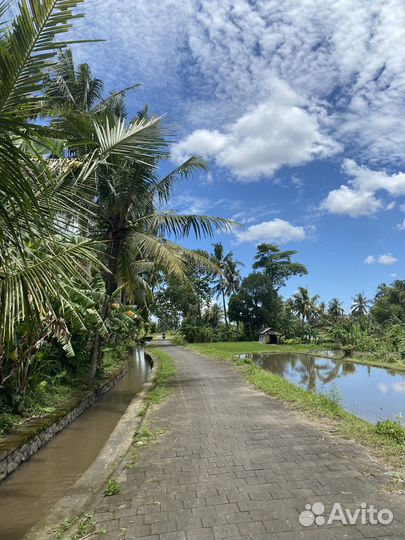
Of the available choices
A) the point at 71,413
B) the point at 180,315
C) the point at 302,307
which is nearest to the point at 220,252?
the point at 180,315

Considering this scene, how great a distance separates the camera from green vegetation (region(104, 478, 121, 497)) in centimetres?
387

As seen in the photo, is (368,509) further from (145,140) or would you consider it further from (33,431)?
(33,431)

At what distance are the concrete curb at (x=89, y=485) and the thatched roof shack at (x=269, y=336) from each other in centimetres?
3676

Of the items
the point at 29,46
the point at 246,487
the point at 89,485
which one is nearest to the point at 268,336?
the point at 89,485

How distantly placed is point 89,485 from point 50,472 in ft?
4.81

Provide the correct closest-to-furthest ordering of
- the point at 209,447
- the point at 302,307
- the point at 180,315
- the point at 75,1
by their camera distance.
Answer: the point at 75,1
the point at 209,447
the point at 180,315
the point at 302,307

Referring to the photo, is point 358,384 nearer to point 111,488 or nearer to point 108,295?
point 108,295

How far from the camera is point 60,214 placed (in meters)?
3.49

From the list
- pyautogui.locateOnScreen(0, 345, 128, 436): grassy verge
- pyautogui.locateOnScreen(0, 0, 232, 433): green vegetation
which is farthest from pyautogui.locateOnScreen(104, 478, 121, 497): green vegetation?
pyautogui.locateOnScreen(0, 345, 128, 436): grassy verge

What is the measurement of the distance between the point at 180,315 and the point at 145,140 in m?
43.0

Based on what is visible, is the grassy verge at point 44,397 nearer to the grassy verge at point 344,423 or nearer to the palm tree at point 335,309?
the grassy verge at point 344,423

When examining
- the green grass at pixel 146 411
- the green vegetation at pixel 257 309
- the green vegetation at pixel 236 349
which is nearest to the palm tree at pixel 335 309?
the green vegetation at pixel 257 309

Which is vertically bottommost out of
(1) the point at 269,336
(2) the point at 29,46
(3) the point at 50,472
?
(3) the point at 50,472

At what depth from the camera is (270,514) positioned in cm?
323
